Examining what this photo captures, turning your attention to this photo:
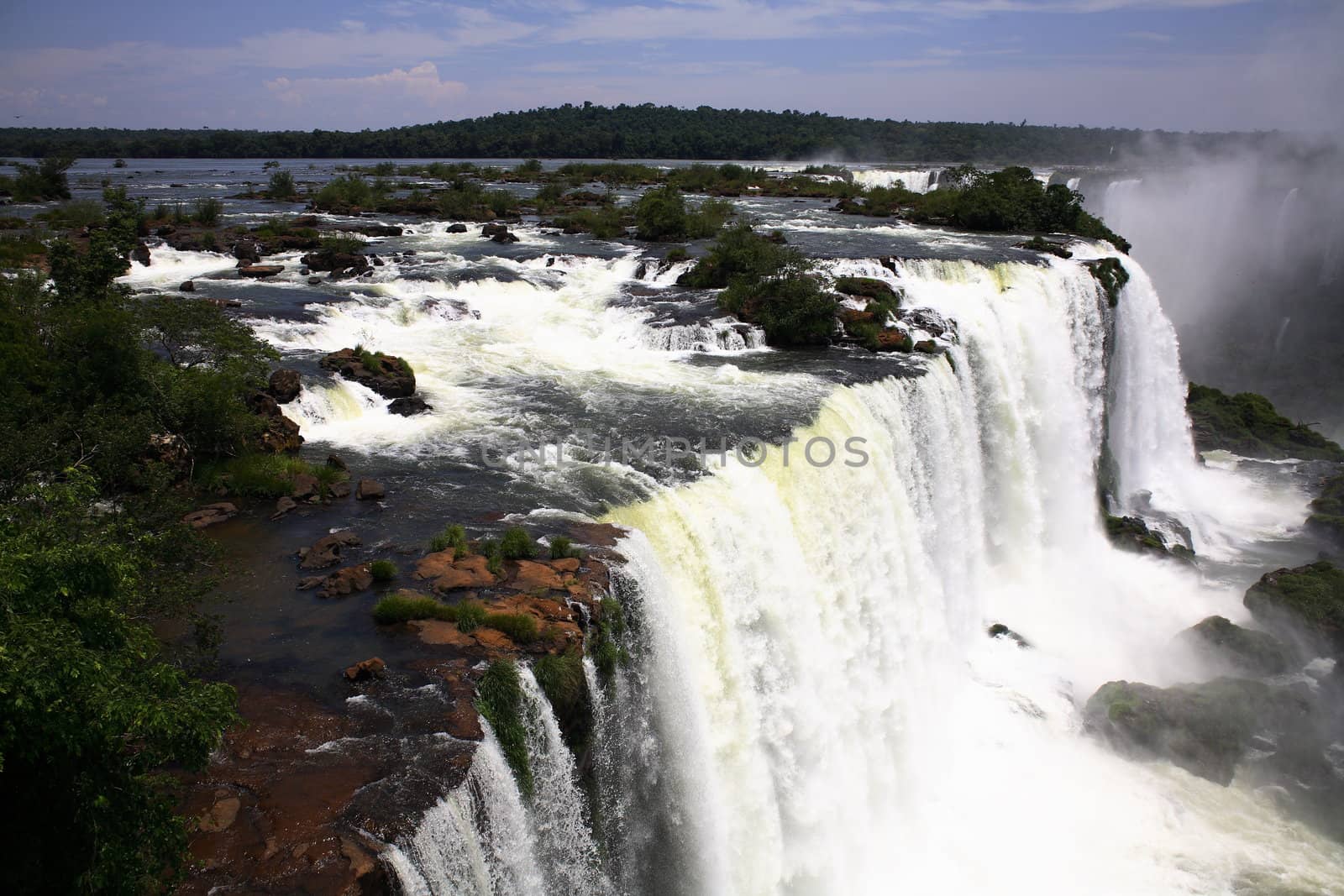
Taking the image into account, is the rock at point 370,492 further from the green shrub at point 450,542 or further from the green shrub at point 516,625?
the green shrub at point 516,625

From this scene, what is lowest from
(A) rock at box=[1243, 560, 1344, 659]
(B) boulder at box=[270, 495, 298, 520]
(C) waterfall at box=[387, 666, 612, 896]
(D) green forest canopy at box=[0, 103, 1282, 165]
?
(A) rock at box=[1243, 560, 1344, 659]

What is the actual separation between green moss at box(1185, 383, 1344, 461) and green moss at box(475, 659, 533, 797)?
88.9 feet

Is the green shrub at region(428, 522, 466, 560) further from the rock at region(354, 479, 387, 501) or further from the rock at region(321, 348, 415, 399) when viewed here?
the rock at region(321, 348, 415, 399)

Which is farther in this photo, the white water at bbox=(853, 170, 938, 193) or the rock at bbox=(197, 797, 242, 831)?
the white water at bbox=(853, 170, 938, 193)

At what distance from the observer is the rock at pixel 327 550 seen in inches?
382

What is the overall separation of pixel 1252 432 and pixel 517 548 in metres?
28.0

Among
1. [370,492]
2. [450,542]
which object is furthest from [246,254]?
[450,542]

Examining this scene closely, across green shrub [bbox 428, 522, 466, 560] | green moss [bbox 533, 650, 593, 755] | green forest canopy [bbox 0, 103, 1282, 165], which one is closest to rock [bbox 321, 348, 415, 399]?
green shrub [bbox 428, 522, 466, 560]

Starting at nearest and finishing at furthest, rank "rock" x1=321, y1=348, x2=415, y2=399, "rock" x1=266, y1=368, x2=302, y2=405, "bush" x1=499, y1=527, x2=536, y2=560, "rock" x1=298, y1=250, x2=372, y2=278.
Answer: "bush" x1=499, y1=527, x2=536, y2=560, "rock" x1=266, y1=368, x2=302, y2=405, "rock" x1=321, y1=348, x2=415, y2=399, "rock" x1=298, y1=250, x2=372, y2=278

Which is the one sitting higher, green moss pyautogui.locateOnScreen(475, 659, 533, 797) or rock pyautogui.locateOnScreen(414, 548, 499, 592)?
rock pyautogui.locateOnScreen(414, 548, 499, 592)

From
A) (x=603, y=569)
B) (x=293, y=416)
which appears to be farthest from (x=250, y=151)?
(x=603, y=569)

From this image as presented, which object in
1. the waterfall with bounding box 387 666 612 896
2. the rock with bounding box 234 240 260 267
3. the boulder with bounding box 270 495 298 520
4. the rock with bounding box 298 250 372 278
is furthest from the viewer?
the rock with bounding box 234 240 260 267

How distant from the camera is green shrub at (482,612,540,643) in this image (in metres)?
8.09

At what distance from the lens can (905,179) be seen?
54344 millimetres
